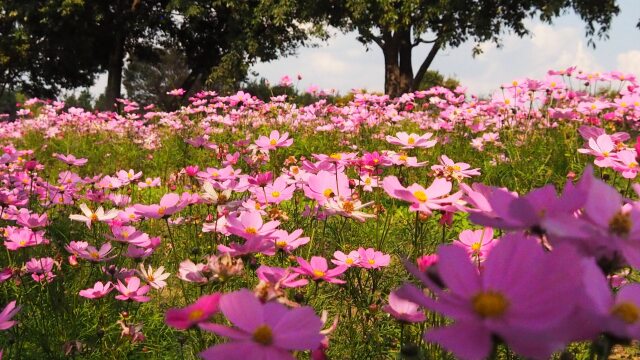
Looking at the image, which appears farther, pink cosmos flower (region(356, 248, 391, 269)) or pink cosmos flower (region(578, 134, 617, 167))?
pink cosmos flower (region(356, 248, 391, 269))

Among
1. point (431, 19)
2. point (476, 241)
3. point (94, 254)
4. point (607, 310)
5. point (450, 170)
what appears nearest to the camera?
point (607, 310)

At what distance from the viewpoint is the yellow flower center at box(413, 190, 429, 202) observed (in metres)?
1.21

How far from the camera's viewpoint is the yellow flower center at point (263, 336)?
0.55 metres

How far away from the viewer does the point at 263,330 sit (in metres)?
→ 0.56

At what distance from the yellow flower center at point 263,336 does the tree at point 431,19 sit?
1339 centimetres

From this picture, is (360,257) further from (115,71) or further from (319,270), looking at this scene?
(115,71)

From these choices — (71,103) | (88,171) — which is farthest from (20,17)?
(71,103)

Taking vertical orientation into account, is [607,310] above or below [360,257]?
above

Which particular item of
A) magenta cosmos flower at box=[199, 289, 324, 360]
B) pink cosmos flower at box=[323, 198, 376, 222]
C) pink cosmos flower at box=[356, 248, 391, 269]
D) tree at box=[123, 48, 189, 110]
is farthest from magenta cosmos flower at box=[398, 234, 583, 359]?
tree at box=[123, 48, 189, 110]

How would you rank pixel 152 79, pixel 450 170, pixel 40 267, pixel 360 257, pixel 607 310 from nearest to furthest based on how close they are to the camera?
1. pixel 607 310
2. pixel 360 257
3. pixel 40 267
4. pixel 450 170
5. pixel 152 79

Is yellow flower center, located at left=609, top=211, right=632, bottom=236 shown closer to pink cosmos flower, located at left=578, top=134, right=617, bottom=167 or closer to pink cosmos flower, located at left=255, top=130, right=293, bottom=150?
pink cosmos flower, located at left=578, top=134, right=617, bottom=167

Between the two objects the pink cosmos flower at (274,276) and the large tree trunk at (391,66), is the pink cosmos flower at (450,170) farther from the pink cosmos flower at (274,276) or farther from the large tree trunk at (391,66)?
the large tree trunk at (391,66)

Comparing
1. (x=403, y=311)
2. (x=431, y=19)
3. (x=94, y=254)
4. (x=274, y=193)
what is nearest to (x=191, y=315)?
(x=403, y=311)

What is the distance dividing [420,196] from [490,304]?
0.71m
